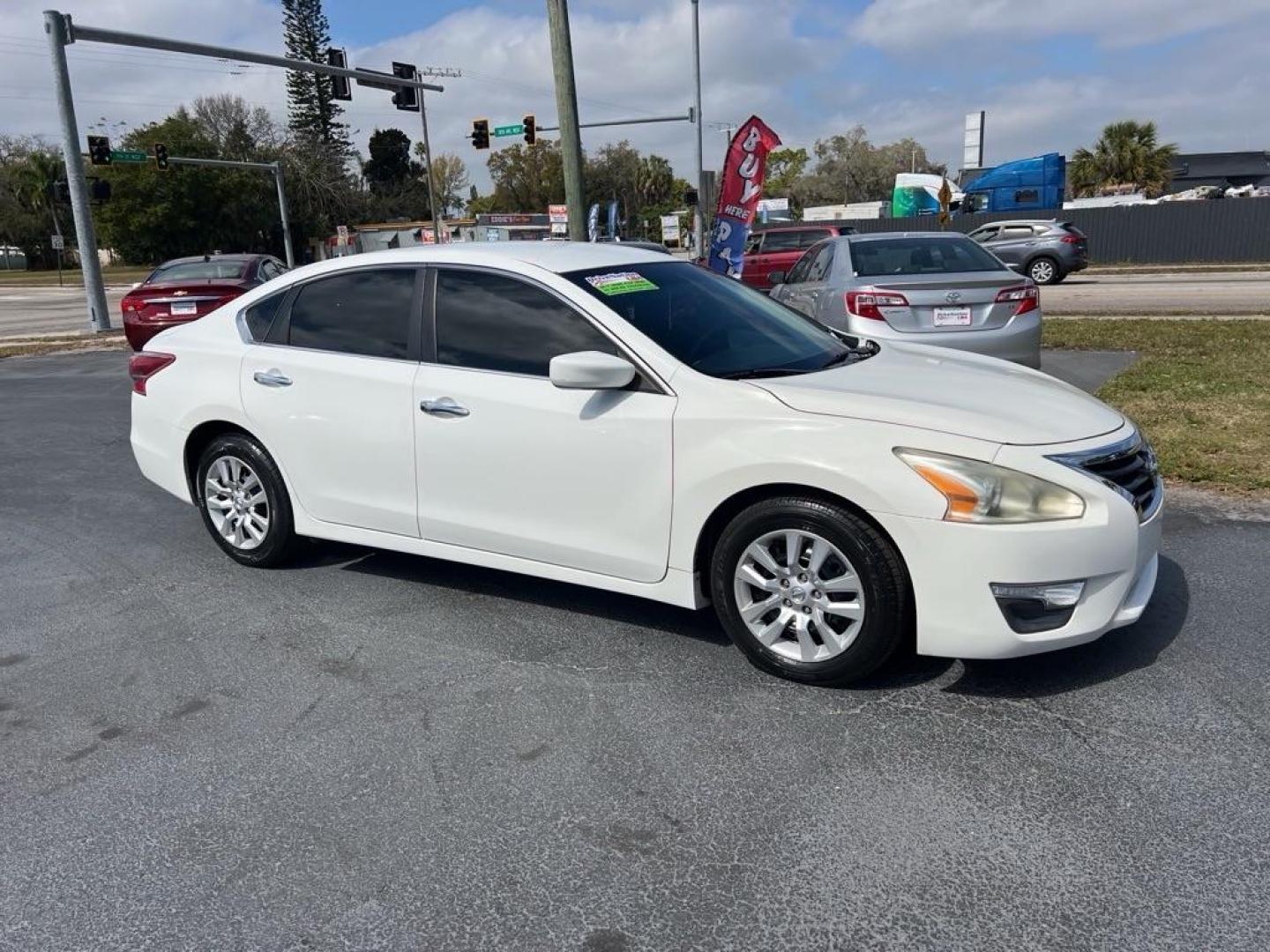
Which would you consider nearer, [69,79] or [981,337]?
[981,337]

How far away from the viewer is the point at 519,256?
15.1 ft

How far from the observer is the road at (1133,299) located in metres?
17.4

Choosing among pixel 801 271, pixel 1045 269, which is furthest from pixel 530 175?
pixel 801 271

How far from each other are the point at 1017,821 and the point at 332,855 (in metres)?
1.97

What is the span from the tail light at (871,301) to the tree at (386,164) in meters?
96.6

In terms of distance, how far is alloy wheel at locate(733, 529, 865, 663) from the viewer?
12.0 feet

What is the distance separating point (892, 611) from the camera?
357cm

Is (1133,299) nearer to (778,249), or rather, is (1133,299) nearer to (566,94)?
(778,249)

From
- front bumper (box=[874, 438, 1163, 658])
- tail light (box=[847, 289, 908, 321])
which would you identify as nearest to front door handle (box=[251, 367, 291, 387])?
front bumper (box=[874, 438, 1163, 658])

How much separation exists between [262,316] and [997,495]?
373cm

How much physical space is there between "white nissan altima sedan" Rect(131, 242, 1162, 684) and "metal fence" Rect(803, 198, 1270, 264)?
3030 centimetres

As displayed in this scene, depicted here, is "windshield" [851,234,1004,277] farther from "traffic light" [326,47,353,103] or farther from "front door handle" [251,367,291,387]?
"traffic light" [326,47,353,103]

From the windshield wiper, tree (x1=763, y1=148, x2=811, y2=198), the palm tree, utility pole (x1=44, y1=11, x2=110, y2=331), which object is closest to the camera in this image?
the windshield wiper

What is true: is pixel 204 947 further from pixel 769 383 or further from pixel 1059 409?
pixel 1059 409
